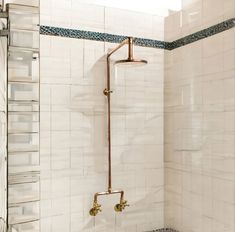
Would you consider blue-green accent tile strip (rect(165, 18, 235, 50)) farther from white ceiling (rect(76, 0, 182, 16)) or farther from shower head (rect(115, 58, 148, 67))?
shower head (rect(115, 58, 148, 67))

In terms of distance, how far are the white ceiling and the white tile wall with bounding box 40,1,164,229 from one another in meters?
0.06

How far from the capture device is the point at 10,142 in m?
1.09

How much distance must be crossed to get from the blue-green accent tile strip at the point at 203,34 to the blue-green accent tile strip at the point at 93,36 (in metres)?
0.11

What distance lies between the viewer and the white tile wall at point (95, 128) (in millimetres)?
2102

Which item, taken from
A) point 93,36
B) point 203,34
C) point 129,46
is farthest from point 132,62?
point 203,34

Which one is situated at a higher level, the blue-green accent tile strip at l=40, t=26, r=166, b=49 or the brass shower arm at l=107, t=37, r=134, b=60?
the blue-green accent tile strip at l=40, t=26, r=166, b=49

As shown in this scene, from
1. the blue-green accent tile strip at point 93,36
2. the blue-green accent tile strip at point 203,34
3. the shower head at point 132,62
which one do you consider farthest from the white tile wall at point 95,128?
the shower head at point 132,62

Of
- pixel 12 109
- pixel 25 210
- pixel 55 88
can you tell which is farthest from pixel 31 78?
pixel 55 88

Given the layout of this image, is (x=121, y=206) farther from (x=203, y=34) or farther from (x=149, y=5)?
(x=149, y=5)

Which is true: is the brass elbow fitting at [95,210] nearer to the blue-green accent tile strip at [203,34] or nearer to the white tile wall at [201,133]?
the white tile wall at [201,133]

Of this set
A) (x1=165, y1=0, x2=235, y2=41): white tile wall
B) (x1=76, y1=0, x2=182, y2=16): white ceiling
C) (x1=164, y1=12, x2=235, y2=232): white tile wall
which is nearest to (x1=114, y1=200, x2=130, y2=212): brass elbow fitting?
(x1=164, y1=12, x2=235, y2=232): white tile wall

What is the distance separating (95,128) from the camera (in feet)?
7.32

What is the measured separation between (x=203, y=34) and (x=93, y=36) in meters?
0.76

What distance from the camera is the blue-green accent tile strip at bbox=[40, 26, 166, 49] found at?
6.89ft
